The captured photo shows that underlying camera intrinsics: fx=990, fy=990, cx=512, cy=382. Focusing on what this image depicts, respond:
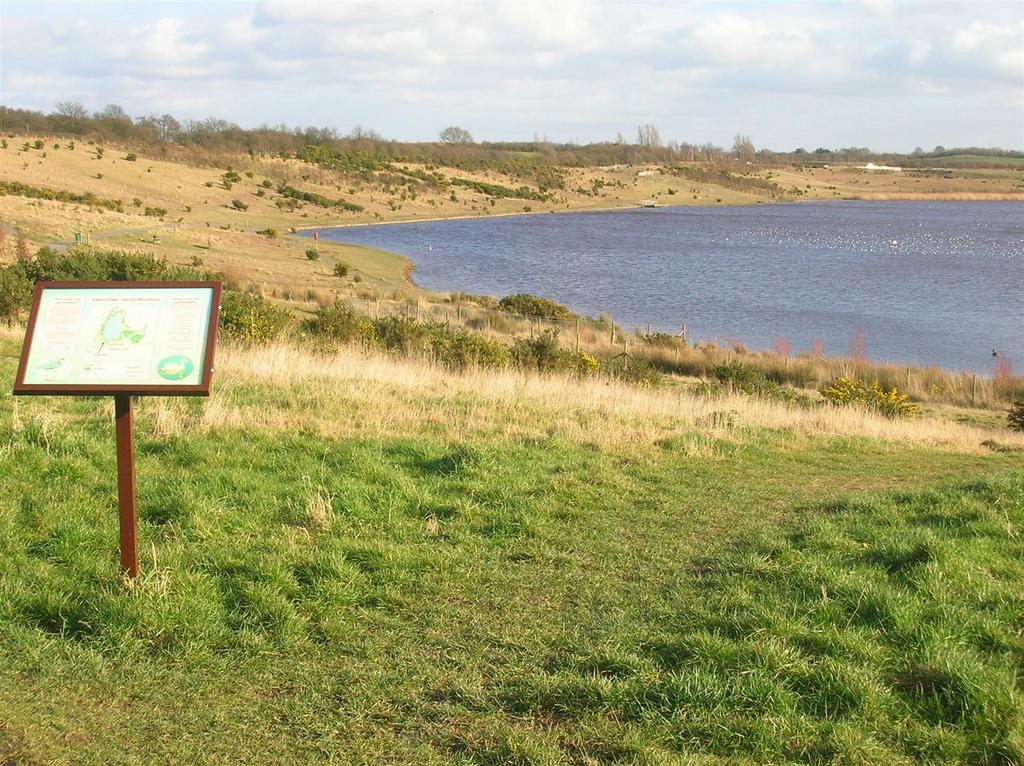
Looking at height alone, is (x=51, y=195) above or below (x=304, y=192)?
below

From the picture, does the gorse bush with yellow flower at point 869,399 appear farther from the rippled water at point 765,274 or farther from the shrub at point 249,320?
the rippled water at point 765,274

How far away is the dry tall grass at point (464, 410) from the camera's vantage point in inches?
368

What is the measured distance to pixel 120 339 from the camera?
531 cm

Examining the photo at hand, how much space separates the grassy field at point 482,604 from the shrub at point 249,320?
8.60m

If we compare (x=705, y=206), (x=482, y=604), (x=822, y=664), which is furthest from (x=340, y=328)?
(x=705, y=206)

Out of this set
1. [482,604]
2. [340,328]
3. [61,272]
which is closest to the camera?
[482,604]

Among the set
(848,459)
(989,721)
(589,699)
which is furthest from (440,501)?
(848,459)

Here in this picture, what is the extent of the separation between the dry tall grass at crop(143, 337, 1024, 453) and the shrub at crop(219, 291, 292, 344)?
1643 mm

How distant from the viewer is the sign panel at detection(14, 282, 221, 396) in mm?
5160

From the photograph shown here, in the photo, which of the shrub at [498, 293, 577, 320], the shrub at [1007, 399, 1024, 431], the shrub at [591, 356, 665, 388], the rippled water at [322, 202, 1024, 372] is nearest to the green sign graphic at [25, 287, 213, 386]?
the shrub at [591, 356, 665, 388]

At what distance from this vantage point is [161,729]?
412 centimetres

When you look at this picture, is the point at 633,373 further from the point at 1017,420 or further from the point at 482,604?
the point at 482,604

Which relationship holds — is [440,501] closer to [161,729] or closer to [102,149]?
[161,729]

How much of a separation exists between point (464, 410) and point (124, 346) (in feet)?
19.0
